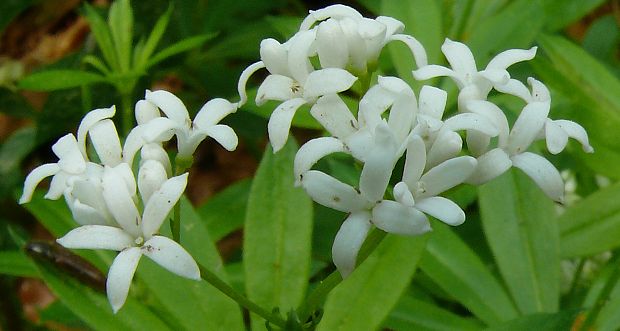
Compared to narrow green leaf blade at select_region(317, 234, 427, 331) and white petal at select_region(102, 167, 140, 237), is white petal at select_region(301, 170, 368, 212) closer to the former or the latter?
white petal at select_region(102, 167, 140, 237)

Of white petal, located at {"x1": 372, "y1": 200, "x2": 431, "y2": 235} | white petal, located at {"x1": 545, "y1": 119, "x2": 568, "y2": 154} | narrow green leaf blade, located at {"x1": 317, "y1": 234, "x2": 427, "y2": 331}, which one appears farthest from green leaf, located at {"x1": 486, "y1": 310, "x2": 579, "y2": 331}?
white petal, located at {"x1": 372, "y1": 200, "x2": 431, "y2": 235}

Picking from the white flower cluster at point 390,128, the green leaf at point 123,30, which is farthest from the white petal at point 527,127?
the green leaf at point 123,30

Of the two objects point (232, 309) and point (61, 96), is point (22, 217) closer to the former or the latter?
point (61, 96)

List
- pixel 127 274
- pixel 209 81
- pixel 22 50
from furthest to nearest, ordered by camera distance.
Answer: pixel 22 50
pixel 209 81
pixel 127 274

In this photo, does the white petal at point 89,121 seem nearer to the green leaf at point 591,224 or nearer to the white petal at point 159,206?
the white petal at point 159,206

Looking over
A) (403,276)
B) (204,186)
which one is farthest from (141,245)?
(204,186)

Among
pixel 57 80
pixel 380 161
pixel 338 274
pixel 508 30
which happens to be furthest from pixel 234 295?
pixel 508 30
